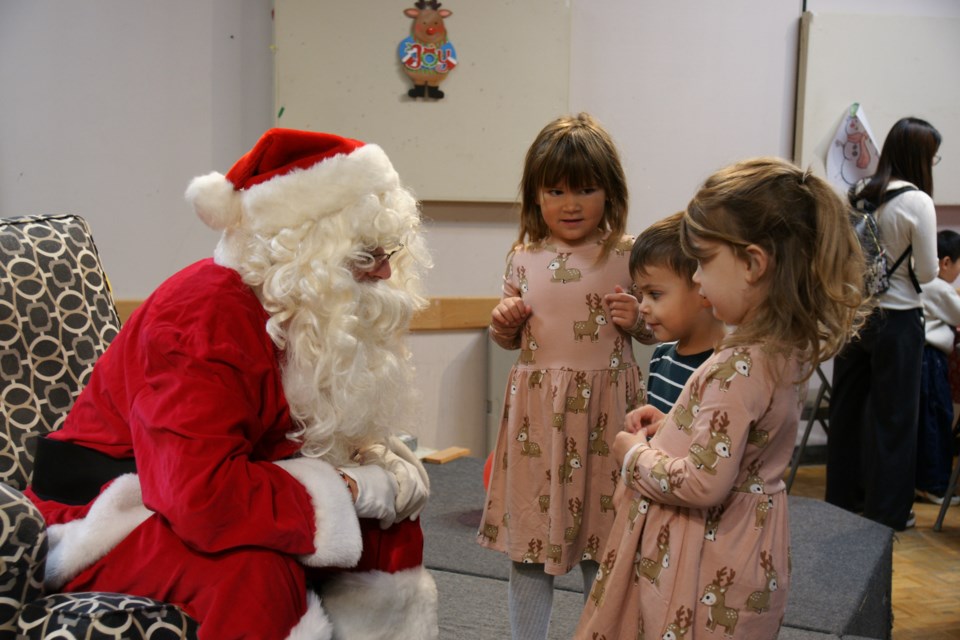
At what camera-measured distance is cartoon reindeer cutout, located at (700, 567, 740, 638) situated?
48.4 inches

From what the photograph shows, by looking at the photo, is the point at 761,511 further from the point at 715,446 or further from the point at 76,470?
the point at 76,470

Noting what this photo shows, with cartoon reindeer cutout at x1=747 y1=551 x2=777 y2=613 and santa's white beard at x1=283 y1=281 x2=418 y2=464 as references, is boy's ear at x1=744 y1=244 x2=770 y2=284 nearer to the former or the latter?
cartoon reindeer cutout at x1=747 y1=551 x2=777 y2=613

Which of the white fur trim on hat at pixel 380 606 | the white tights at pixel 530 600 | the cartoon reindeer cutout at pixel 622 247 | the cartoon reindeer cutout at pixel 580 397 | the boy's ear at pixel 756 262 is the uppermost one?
the boy's ear at pixel 756 262

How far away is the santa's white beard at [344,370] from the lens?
1.34 meters

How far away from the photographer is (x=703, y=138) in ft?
12.2

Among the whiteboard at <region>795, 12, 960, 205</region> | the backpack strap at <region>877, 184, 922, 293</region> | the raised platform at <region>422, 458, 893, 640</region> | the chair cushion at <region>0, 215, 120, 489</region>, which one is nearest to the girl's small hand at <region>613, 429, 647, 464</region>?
the raised platform at <region>422, 458, 893, 640</region>

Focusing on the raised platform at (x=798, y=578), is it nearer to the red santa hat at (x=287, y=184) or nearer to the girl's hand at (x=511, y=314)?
the girl's hand at (x=511, y=314)

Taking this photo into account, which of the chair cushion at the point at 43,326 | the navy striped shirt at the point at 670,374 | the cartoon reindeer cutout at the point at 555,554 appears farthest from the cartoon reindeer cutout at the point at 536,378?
the chair cushion at the point at 43,326

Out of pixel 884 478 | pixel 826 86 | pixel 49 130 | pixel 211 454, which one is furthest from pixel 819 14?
pixel 211 454

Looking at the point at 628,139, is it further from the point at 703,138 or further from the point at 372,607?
the point at 372,607

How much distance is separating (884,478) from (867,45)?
1961 millimetres

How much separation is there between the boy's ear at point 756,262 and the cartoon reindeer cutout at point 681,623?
0.48 meters

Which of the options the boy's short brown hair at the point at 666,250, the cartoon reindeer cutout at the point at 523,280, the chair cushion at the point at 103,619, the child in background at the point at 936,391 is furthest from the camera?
the child in background at the point at 936,391

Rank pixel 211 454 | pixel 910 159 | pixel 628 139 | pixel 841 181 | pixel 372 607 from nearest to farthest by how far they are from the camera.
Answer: pixel 211 454, pixel 372 607, pixel 910 159, pixel 628 139, pixel 841 181
